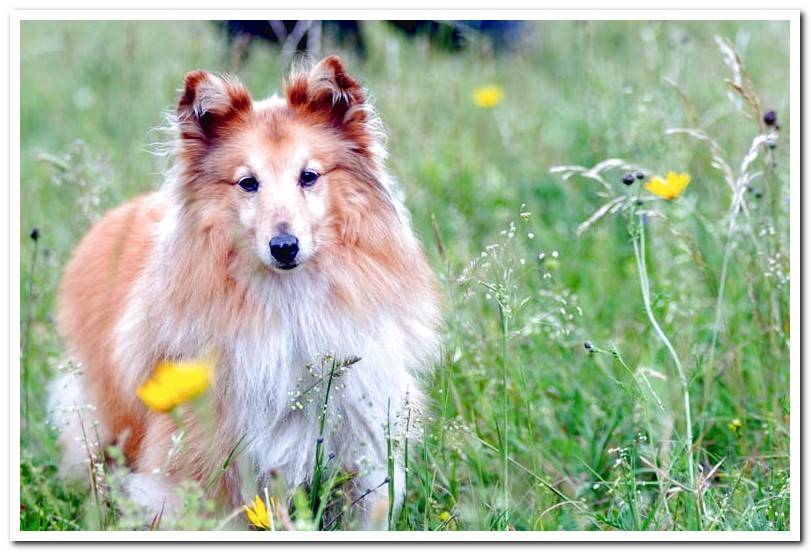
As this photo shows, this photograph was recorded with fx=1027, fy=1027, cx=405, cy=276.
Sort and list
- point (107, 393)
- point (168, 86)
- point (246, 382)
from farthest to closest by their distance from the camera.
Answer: point (168, 86) < point (107, 393) < point (246, 382)

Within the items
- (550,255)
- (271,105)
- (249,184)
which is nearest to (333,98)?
(271,105)

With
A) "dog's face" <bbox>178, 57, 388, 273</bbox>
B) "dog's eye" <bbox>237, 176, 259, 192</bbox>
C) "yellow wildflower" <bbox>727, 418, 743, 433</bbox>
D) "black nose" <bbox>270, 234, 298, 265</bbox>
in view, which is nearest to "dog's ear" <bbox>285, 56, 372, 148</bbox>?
"dog's face" <bbox>178, 57, 388, 273</bbox>

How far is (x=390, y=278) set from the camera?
370 centimetres

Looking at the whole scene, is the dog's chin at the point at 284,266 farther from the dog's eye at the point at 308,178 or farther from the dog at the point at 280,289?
the dog's eye at the point at 308,178

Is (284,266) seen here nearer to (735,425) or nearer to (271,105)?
(271,105)

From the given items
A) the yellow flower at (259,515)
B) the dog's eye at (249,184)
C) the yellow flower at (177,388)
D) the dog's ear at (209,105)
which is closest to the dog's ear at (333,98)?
the dog's ear at (209,105)

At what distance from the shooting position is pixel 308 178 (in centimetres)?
355

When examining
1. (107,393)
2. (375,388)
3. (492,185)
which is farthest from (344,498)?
(492,185)

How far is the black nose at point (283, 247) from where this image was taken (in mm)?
3354

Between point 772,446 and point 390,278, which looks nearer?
point 390,278

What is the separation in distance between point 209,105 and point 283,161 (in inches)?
12.9

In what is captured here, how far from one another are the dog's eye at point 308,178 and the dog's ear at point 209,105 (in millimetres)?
314
